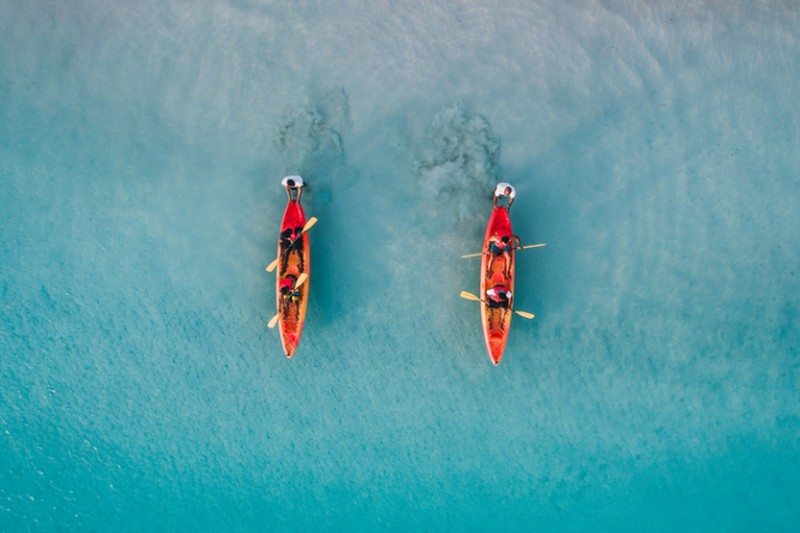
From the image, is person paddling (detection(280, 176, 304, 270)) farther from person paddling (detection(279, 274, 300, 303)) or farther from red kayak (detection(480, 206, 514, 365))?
red kayak (detection(480, 206, 514, 365))

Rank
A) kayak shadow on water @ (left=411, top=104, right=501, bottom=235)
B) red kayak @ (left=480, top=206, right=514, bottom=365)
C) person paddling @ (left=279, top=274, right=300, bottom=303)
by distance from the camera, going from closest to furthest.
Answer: person paddling @ (left=279, top=274, right=300, bottom=303), red kayak @ (left=480, top=206, right=514, bottom=365), kayak shadow on water @ (left=411, top=104, right=501, bottom=235)

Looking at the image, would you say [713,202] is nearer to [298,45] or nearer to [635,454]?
[635,454]

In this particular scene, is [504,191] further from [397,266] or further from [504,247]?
[397,266]

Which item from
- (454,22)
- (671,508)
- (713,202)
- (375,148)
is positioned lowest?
(671,508)

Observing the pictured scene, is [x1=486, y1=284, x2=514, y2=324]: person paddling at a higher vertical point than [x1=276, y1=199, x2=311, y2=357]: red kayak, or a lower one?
lower

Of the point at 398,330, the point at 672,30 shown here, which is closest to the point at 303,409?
the point at 398,330

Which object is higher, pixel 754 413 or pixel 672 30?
pixel 672 30

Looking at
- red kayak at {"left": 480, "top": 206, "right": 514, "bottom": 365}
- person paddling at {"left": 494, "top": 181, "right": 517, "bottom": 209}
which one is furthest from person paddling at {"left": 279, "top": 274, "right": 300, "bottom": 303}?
person paddling at {"left": 494, "top": 181, "right": 517, "bottom": 209}
